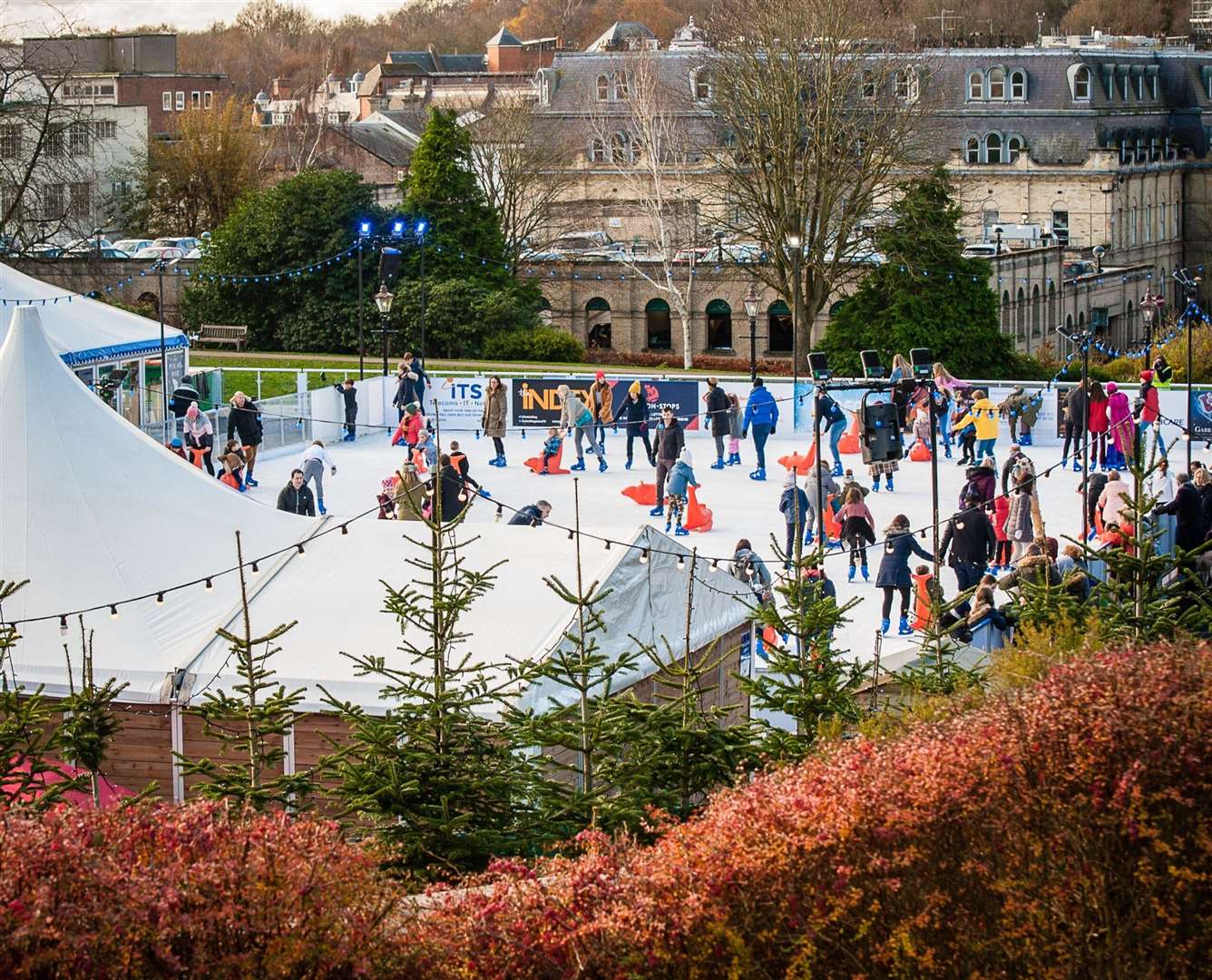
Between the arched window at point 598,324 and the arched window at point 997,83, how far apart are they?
21915mm

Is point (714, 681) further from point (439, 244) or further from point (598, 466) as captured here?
point (439, 244)

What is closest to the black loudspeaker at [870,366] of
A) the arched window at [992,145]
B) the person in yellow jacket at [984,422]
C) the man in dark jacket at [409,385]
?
the person in yellow jacket at [984,422]

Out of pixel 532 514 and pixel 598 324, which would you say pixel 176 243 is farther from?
pixel 532 514

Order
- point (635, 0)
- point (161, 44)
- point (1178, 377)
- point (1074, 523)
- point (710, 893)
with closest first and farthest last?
point (710, 893) → point (1074, 523) → point (1178, 377) → point (161, 44) → point (635, 0)

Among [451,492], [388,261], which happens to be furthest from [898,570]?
[388,261]

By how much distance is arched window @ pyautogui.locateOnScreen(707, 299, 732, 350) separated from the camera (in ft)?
209

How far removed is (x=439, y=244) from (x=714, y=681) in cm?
3508

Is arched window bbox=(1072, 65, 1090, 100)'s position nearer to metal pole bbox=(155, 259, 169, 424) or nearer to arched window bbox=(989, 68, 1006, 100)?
arched window bbox=(989, 68, 1006, 100)

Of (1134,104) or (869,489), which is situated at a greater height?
(1134,104)

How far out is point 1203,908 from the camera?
7.14m

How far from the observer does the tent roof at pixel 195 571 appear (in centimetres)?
1311

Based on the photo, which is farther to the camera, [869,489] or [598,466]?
[598,466]

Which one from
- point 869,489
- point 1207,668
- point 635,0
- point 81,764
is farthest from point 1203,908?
point 635,0

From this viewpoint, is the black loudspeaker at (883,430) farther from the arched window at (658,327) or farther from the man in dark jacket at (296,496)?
the arched window at (658,327)
